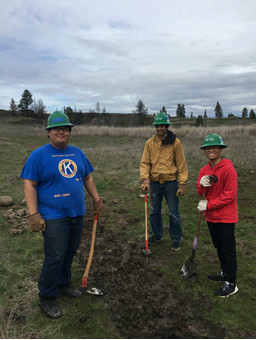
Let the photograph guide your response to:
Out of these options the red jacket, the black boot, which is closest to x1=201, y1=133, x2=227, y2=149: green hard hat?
the red jacket

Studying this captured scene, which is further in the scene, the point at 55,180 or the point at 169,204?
the point at 169,204

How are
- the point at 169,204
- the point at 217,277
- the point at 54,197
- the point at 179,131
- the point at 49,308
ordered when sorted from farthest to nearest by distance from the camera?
the point at 179,131 → the point at 169,204 → the point at 217,277 → the point at 49,308 → the point at 54,197

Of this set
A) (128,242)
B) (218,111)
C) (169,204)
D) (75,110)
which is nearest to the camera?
(169,204)

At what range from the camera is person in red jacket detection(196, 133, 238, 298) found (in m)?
2.95

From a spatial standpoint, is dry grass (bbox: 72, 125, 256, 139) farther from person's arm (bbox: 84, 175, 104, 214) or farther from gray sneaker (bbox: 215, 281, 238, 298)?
person's arm (bbox: 84, 175, 104, 214)

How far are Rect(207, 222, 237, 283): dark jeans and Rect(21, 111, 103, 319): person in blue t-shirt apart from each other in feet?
5.65

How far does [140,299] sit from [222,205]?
→ 156cm

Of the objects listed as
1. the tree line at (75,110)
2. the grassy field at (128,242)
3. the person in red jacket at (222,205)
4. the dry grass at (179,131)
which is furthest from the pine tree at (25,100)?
the person in red jacket at (222,205)

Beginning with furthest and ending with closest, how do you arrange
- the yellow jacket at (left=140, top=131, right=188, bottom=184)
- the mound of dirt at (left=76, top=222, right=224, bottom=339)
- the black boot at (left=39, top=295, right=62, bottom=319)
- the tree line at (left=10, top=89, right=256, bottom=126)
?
1. the tree line at (left=10, top=89, right=256, bottom=126)
2. the yellow jacket at (left=140, top=131, right=188, bottom=184)
3. the black boot at (left=39, top=295, right=62, bottom=319)
4. the mound of dirt at (left=76, top=222, right=224, bottom=339)

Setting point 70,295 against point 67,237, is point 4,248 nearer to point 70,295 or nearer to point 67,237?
point 70,295

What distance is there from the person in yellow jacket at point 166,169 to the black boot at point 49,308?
6.96 ft

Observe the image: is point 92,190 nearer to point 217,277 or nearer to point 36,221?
point 36,221

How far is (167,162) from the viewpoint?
407 cm

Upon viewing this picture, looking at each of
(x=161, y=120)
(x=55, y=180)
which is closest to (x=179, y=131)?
(x=161, y=120)
